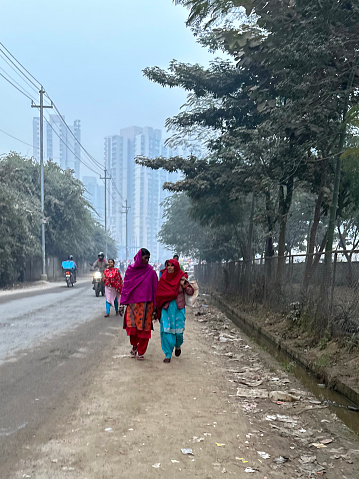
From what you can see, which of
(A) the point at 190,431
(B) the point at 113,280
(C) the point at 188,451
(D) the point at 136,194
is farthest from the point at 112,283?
(D) the point at 136,194

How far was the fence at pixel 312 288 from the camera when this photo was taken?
296 inches

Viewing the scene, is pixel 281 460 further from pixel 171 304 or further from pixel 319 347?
pixel 319 347

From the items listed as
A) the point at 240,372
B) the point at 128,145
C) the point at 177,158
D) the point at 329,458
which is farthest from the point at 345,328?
the point at 128,145

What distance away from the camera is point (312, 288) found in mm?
9562

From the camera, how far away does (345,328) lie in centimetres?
757

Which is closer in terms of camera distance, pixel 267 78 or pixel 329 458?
pixel 329 458

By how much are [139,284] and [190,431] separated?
3.50 meters

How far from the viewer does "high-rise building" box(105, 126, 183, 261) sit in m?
183

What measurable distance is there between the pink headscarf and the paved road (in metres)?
1.11

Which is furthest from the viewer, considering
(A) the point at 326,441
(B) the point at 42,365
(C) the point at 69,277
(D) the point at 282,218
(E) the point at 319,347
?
(C) the point at 69,277

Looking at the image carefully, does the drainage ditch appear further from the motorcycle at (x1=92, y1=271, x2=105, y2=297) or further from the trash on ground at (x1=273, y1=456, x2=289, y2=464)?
the motorcycle at (x1=92, y1=271, x2=105, y2=297)

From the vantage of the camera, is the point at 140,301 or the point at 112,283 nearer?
the point at 140,301

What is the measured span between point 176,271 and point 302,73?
4.73 metres

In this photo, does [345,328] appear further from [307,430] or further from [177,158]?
[177,158]
